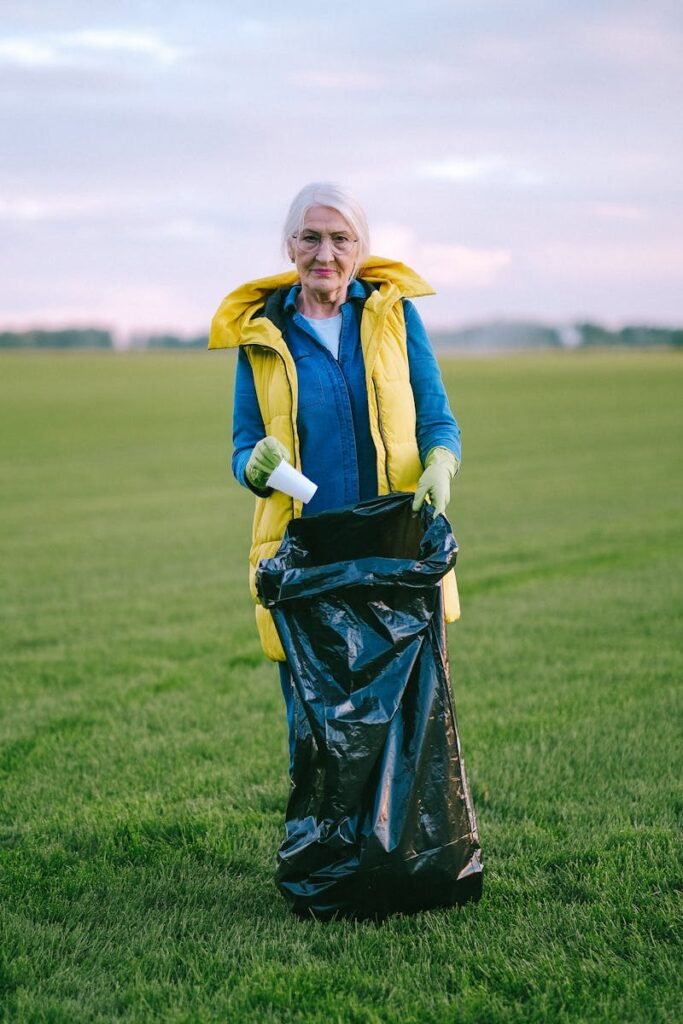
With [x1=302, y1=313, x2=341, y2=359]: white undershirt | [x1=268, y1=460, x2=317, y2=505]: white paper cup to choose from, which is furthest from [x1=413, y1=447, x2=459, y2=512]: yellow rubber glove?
[x1=302, y1=313, x2=341, y2=359]: white undershirt

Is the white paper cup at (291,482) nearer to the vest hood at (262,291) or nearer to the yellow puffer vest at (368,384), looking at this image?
the yellow puffer vest at (368,384)

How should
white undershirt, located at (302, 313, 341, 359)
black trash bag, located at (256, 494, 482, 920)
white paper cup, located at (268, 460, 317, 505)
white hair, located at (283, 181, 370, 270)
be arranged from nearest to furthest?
black trash bag, located at (256, 494, 482, 920) < white paper cup, located at (268, 460, 317, 505) < white hair, located at (283, 181, 370, 270) < white undershirt, located at (302, 313, 341, 359)

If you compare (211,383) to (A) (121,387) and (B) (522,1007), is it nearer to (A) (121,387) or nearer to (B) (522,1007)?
(A) (121,387)

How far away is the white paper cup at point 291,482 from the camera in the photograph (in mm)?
3041

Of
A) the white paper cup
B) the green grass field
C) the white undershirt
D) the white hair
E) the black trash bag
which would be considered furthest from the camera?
the white undershirt

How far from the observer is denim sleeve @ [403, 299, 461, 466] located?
3336 mm

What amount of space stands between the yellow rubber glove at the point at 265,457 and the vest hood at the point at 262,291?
0.37 m

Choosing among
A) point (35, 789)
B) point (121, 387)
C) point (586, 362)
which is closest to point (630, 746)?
point (35, 789)

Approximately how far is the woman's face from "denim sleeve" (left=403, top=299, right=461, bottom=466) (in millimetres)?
235

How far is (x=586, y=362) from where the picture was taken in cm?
5738

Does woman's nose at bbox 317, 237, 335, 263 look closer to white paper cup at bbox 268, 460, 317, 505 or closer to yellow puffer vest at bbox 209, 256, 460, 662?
yellow puffer vest at bbox 209, 256, 460, 662

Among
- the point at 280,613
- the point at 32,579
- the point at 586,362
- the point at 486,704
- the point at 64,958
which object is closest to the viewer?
the point at 64,958

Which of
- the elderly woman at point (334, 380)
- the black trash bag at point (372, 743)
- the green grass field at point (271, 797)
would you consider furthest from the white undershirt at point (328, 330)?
the green grass field at point (271, 797)

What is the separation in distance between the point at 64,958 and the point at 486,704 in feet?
8.72
